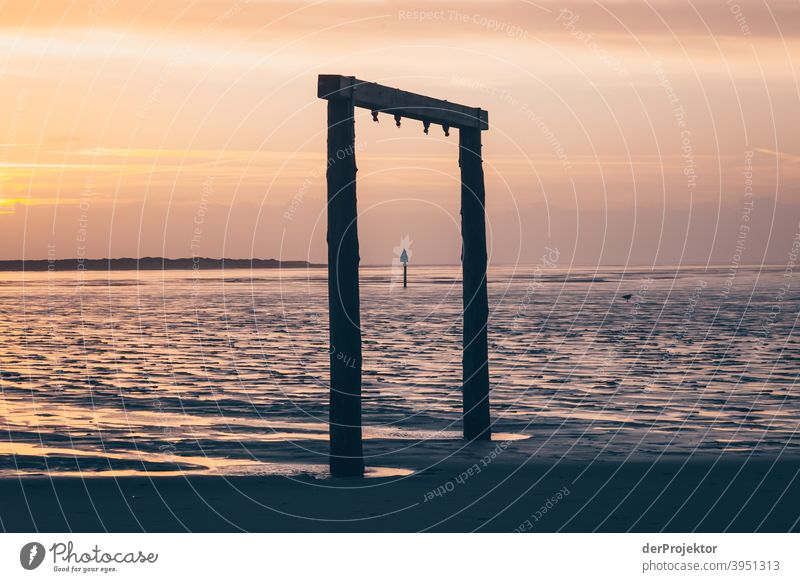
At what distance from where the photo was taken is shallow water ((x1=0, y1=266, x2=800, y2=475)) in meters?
16.9

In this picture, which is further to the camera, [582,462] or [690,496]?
[582,462]

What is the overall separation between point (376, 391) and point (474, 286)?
825 centimetres

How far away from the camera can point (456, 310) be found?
67375mm

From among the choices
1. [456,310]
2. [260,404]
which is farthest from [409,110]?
[456,310]

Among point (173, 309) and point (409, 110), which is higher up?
point (409, 110)

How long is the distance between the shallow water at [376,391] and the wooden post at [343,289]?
83 cm

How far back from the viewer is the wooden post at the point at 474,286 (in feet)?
57.2

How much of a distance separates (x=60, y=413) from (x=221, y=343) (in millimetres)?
18724

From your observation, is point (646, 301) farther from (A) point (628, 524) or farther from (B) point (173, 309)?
(A) point (628, 524)
